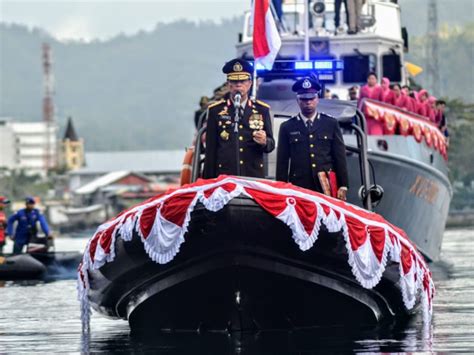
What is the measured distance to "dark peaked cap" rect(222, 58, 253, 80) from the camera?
17484 millimetres

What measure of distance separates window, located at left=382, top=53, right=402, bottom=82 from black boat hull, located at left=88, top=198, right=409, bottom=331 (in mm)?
16658

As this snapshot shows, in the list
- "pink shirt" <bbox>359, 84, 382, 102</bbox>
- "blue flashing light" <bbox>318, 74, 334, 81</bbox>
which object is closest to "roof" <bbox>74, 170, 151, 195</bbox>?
"pink shirt" <bbox>359, 84, 382, 102</bbox>

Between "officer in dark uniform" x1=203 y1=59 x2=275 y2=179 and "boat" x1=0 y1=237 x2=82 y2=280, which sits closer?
"officer in dark uniform" x1=203 y1=59 x2=275 y2=179

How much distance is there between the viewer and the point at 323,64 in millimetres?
21766

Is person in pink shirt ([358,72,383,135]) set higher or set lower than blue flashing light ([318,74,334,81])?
lower

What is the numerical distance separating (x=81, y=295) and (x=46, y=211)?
479ft

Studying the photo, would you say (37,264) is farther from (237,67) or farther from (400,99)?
(237,67)

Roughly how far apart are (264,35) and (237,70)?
322 centimetres

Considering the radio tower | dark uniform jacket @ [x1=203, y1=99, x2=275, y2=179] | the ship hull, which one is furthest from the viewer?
the radio tower

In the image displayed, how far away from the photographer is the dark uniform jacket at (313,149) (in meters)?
18.0

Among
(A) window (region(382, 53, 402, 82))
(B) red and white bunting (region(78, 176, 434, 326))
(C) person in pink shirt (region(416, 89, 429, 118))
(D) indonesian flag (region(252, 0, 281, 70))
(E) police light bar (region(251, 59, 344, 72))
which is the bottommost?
(B) red and white bunting (region(78, 176, 434, 326))

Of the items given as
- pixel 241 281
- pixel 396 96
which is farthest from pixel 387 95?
pixel 241 281

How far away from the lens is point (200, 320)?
698 inches

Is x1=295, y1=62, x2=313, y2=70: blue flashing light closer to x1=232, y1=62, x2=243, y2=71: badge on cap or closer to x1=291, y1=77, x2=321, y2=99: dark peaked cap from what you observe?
x1=291, y1=77, x2=321, y2=99: dark peaked cap
